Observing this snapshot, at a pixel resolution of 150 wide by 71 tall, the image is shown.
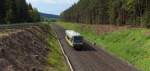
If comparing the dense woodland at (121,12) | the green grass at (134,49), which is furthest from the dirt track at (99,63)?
the dense woodland at (121,12)

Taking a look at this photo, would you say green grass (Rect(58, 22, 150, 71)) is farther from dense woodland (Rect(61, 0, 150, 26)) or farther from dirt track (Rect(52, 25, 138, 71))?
dense woodland (Rect(61, 0, 150, 26))

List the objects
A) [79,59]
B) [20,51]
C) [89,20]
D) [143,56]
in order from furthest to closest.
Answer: [89,20] → [79,59] → [143,56] → [20,51]

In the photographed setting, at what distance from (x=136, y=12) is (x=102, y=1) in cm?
4295

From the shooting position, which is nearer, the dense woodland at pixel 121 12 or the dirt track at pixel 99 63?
the dirt track at pixel 99 63

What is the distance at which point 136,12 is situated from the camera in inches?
3686

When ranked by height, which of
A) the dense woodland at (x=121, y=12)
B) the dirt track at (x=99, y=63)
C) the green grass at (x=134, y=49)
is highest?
the dense woodland at (x=121, y=12)

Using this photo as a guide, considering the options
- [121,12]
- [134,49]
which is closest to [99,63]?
[134,49]

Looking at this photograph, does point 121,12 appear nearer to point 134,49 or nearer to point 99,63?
point 134,49

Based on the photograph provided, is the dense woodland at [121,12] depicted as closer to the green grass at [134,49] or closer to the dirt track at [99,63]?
the green grass at [134,49]

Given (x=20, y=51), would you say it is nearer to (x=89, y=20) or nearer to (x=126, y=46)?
(x=126, y=46)

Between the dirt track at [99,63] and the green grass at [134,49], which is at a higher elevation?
the green grass at [134,49]

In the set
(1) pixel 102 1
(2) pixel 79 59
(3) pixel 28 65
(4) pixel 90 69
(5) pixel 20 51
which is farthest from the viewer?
(1) pixel 102 1

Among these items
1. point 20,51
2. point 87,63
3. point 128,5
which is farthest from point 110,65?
point 128,5

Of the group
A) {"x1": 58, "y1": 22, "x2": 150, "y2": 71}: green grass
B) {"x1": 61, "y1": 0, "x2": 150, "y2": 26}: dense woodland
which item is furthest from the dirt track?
{"x1": 61, "y1": 0, "x2": 150, "y2": 26}: dense woodland
